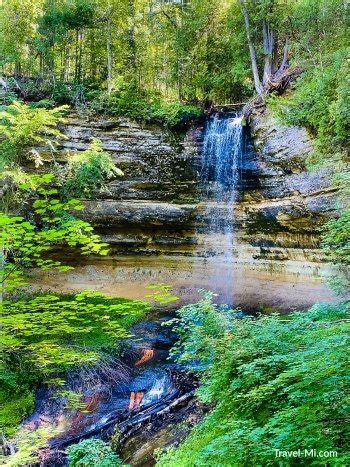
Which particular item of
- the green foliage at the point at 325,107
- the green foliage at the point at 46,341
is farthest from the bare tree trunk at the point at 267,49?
the green foliage at the point at 46,341

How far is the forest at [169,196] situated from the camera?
18.1 ft

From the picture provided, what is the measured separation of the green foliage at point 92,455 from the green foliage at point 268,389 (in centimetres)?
104

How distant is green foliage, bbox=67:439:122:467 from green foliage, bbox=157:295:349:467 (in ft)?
3.40

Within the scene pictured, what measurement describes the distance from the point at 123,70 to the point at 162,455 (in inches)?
583

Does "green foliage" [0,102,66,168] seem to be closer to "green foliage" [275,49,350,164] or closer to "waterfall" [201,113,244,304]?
"waterfall" [201,113,244,304]

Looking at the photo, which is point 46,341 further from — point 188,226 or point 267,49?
point 267,49

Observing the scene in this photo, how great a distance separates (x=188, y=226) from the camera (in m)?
12.9

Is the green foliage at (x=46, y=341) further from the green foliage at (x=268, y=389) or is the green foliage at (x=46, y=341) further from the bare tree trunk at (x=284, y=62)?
the bare tree trunk at (x=284, y=62)

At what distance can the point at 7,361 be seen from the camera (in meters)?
7.14

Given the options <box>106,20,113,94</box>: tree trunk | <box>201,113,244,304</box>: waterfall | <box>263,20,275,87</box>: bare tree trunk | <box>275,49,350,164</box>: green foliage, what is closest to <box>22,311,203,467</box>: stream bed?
<box>201,113,244,304</box>: waterfall

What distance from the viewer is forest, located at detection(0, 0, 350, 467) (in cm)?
551

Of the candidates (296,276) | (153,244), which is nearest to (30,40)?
(153,244)

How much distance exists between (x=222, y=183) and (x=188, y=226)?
196 cm

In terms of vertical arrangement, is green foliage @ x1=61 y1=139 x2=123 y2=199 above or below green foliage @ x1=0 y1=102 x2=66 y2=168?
below
